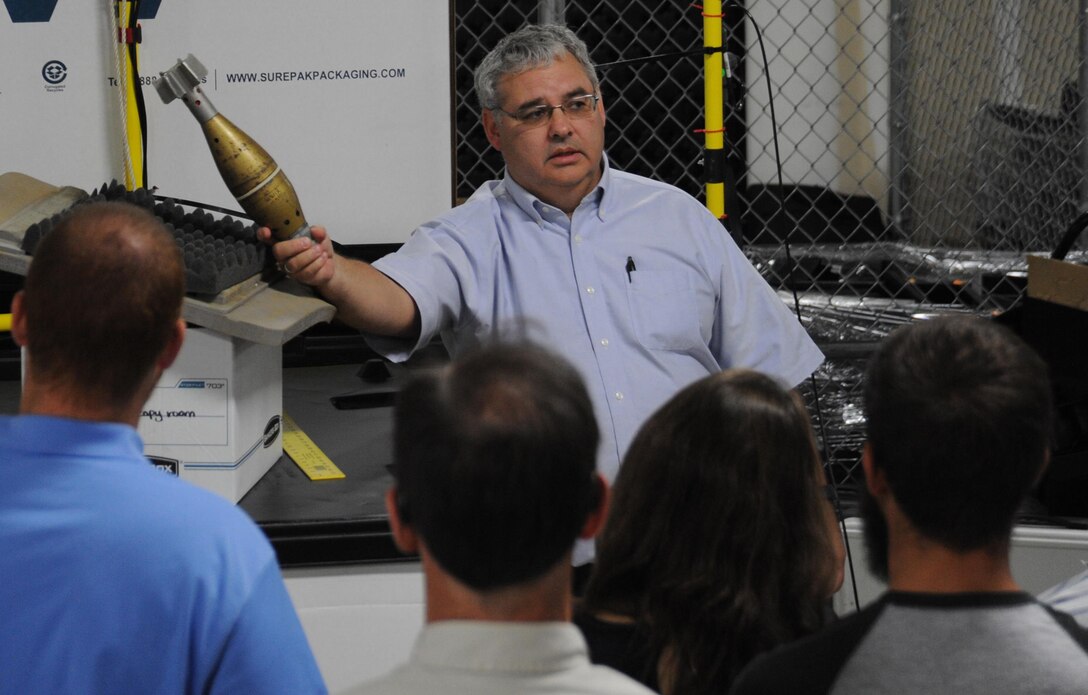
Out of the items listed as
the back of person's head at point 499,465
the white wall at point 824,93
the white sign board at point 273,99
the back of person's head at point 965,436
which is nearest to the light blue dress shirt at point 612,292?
the white sign board at point 273,99

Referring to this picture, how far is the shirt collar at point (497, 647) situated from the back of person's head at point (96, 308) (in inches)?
16.8

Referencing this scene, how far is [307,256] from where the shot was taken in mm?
1867

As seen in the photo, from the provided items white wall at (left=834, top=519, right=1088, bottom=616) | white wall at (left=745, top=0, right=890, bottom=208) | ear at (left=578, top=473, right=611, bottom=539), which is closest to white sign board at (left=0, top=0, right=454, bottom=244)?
white wall at (left=834, top=519, right=1088, bottom=616)

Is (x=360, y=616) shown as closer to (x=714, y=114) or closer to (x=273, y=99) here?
(x=273, y=99)

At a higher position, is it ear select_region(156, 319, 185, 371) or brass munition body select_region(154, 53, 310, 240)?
brass munition body select_region(154, 53, 310, 240)

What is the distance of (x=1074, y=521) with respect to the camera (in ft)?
7.23

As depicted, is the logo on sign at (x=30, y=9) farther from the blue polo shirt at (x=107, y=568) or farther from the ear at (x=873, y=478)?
the ear at (x=873, y=478)

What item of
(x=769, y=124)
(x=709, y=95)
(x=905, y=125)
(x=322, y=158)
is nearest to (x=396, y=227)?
(x=322, y=158)

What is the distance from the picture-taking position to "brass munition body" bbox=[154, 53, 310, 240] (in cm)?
181

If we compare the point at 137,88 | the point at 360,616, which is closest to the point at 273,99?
the point at 137,88

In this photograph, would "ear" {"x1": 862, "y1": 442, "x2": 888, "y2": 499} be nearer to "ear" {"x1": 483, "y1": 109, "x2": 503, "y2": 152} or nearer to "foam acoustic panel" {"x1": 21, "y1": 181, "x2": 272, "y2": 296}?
"foam acoustic panel" {"x1": 21, "y1": 181, "x2": 272, "y2": 296}

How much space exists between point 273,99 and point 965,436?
1.77 metres

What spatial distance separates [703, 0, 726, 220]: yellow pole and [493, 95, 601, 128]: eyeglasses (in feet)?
1.69

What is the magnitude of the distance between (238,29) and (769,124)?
9.10 ft
